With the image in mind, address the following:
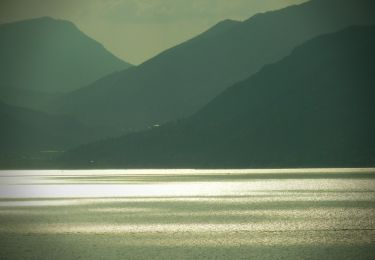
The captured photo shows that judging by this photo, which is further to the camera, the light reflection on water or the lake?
the light reflection on water

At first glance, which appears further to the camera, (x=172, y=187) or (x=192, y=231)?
(x=172, y=187)

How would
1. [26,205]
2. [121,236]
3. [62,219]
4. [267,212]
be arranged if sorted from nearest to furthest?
[121,236] → [62,219] → [267,212] → [26,205]

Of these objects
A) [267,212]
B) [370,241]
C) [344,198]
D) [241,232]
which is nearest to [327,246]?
[370,241]

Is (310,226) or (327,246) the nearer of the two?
(327,246)

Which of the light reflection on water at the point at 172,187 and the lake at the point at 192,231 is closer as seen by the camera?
the lake at the point at 192,231

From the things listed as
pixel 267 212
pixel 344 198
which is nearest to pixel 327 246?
pixel 267 212

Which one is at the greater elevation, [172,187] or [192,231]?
[192,231]

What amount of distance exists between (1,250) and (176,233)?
5.89m

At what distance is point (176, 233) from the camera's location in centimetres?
2144

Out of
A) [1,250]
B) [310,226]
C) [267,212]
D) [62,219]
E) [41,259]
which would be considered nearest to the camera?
[41,259]

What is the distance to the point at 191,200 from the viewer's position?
130 feet

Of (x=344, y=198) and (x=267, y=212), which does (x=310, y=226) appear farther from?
(x=344, y=198)

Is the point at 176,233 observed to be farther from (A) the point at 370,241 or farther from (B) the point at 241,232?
(A) the point at 370,241

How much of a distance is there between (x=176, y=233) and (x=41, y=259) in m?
6.44
